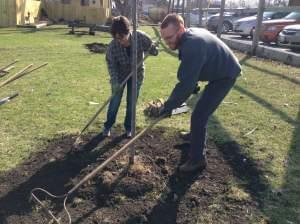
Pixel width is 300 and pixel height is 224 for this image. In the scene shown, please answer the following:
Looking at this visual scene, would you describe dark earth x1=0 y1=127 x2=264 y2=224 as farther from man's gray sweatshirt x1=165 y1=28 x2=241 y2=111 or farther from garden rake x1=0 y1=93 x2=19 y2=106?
garden rake x1=0 y1=93 x2=19 y2=106

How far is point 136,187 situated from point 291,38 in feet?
39.4

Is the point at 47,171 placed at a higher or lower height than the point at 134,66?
lower

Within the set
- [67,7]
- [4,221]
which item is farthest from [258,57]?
[67,7]

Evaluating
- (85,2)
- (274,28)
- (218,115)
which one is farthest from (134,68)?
(85,2)

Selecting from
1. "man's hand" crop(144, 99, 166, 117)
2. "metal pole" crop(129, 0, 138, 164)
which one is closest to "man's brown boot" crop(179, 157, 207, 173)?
"metal pole" crop(129, 0, 138, 164)

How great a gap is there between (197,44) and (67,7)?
1285 inches

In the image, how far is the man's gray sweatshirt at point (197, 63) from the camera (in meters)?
3.50

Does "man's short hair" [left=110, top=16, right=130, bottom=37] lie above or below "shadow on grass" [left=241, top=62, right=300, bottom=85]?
above

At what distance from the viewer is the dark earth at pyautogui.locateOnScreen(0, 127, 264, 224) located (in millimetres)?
3650

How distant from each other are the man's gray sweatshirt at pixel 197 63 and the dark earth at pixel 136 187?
3.17ft

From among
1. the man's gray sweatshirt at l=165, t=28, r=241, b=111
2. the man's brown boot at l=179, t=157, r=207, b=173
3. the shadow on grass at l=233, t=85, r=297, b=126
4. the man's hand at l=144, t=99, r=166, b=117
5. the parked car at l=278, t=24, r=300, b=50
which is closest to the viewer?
the man's gray sweatshirt at l=165, t=28, r=241, b=111

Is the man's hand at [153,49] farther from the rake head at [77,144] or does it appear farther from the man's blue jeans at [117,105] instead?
the rake head at [77,144]

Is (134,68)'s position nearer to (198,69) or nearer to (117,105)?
(198,69)

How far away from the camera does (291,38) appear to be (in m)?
14.3
